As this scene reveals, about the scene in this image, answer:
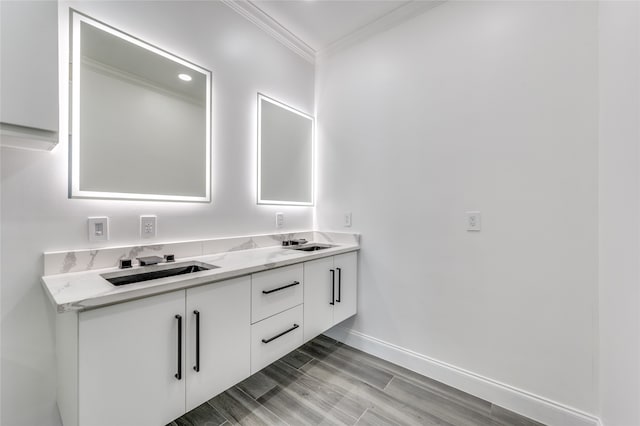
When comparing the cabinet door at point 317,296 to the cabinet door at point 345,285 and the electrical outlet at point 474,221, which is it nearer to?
the cabinet door at point 345,285

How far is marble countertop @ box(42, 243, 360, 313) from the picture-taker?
0.90 meters

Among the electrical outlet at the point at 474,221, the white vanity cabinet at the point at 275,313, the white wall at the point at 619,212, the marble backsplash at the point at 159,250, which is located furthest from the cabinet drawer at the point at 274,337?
the white wall at the point at 619,212

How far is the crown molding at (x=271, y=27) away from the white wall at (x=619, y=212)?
2.01 meters

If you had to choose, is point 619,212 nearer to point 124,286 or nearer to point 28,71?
point 124,286

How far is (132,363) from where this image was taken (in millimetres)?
1016

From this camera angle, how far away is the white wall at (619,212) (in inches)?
38.4

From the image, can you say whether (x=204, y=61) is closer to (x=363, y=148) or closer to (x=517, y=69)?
(x=363, y=148)

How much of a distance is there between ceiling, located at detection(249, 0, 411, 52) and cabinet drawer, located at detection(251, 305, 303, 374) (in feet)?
7.17

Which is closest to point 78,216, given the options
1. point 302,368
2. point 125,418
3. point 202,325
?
point 202,325

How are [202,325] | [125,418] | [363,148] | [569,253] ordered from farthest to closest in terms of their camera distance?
1. [363,148]
2. [569,253]
3. [202,325]
4. [125,418]

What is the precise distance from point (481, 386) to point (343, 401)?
89 cm

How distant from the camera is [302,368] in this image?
6.50 feet

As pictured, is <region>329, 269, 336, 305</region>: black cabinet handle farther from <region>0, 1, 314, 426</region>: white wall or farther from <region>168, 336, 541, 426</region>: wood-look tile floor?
<region>0, 1, 314, 426</region>: white wall

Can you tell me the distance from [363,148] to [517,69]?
3.61 ft
